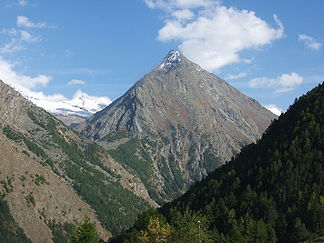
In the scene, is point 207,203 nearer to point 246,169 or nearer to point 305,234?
point 246,169

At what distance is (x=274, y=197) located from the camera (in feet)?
532

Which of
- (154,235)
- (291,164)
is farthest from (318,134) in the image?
(154,235)

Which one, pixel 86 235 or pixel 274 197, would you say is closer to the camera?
pixel 86 235

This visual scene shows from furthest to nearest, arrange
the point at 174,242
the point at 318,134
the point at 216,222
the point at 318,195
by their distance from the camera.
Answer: the point at 318,134
the point at 216,222
the point at 318,195
the point at 174,242

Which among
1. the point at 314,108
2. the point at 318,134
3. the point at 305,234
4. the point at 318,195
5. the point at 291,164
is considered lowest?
the point at 305,234

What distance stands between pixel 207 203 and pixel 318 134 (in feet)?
164

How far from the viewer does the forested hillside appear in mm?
135375

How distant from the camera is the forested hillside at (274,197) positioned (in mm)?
135375

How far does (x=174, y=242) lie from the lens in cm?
9638

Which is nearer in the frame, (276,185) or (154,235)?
(154,235)

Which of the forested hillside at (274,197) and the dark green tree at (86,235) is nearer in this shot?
the dark green tree at (86,235)

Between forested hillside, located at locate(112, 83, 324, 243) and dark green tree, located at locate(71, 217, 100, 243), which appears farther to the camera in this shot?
forested hillside, located at locate(112, 83, 324, 243)

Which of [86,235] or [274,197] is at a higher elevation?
[274,197]

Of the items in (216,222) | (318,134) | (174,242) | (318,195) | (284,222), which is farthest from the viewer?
(318,134)
